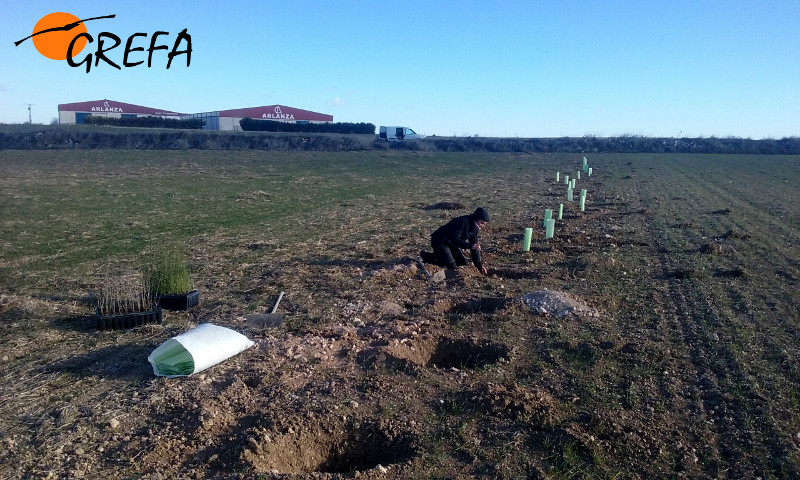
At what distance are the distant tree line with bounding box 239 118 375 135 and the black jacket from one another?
56.8 metres

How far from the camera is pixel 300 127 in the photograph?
2564 inches

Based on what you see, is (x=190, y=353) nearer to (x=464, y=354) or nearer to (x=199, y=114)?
(x=464, y=354)

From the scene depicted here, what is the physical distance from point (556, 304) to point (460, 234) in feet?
8.13

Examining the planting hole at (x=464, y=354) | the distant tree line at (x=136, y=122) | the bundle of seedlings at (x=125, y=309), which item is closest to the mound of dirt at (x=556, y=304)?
the planting hole at (x=464, y=354)

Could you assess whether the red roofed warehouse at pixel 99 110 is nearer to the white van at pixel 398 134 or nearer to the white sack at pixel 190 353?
the white van at pixel 398 134

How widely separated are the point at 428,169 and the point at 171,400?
107 ft

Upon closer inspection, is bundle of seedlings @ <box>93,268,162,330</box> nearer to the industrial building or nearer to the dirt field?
the dirt field

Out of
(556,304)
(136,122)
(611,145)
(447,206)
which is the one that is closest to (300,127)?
(136,122)

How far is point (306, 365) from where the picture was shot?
20.3ft

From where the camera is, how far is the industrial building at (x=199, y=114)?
245 feet

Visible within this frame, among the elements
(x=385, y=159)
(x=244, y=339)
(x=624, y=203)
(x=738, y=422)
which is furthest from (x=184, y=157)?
(x=738, y=422)

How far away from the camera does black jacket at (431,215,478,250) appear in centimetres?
984

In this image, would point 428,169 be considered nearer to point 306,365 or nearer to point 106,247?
point 106,247

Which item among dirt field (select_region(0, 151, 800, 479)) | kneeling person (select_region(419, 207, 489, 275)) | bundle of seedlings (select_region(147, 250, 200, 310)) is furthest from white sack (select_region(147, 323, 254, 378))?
kneeling person (select_region(419, 207, 489, 275))
